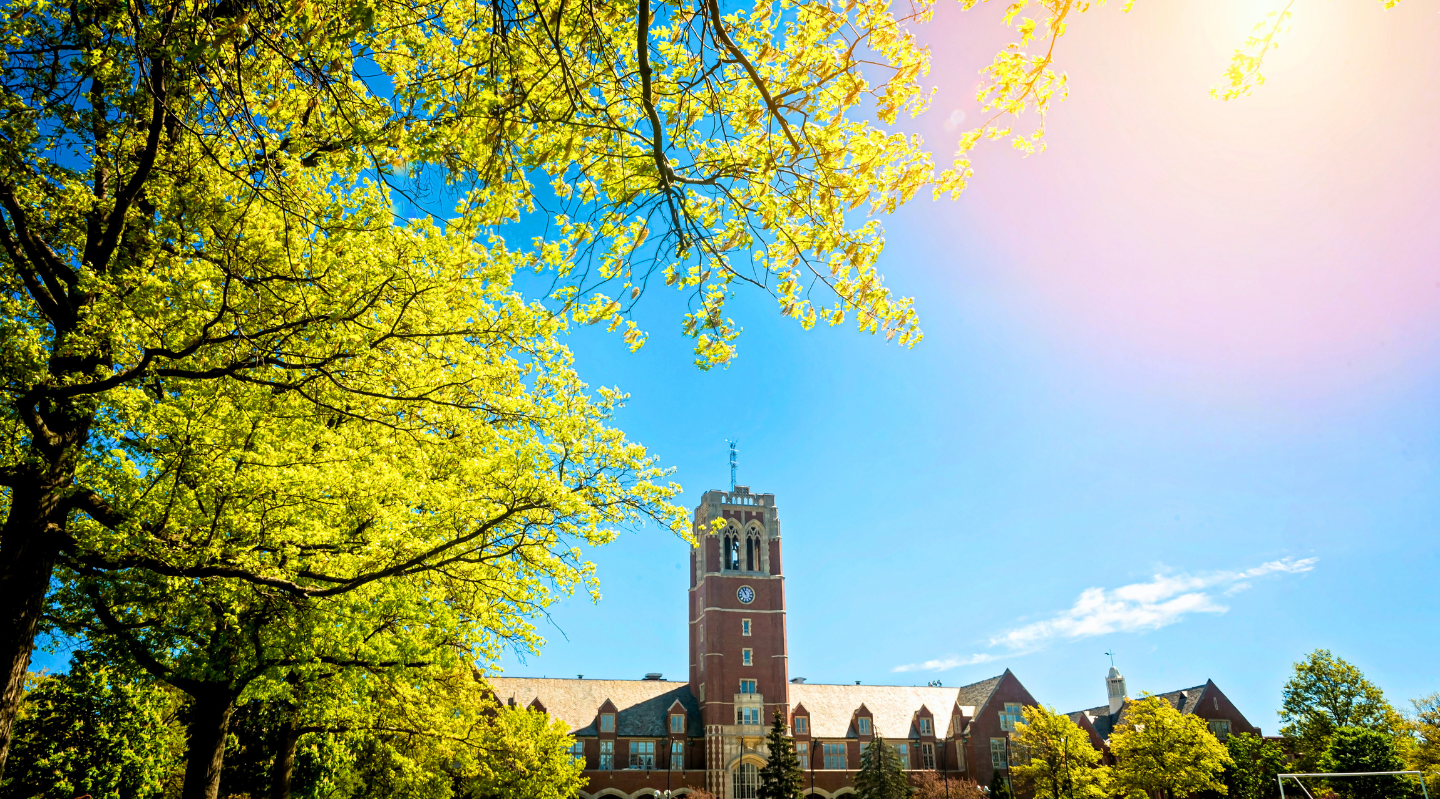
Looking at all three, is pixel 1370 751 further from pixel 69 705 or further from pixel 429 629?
pixel 69 705

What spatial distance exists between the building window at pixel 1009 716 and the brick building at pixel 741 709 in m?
0.08

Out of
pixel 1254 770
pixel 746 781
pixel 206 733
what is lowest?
pixel 746 781

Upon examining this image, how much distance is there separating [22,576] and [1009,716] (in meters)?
61.1

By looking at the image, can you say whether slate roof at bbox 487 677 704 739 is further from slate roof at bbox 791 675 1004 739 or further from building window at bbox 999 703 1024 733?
building window at bbox 999 703 1024 733

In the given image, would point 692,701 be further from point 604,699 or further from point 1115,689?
point 1115,689

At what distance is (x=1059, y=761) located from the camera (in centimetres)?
4109

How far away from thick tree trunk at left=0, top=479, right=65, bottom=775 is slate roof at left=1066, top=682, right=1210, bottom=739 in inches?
2412

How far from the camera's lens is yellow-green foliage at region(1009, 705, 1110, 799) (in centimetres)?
4031

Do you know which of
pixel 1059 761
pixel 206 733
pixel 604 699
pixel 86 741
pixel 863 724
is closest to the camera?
pixel 206 733

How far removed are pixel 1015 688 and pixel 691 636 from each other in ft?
83.4

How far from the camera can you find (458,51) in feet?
21.0

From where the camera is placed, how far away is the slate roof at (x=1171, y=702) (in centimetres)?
5752

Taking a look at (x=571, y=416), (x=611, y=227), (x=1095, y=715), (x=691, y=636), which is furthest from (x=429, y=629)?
(x=1095, y=715)

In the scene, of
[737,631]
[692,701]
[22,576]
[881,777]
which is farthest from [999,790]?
[22,576]
